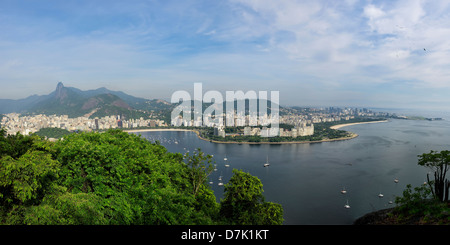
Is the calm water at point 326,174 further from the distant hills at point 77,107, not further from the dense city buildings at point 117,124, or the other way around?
the distant hills at point 77,107

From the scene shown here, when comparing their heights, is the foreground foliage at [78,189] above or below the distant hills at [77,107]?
below

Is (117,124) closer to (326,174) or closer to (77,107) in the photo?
(77,107)

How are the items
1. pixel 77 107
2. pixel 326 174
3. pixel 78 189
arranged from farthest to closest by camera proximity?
pixel 77 107, pixel 326 174, pixel 78 189

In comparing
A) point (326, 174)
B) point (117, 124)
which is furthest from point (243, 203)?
point (117, 124)

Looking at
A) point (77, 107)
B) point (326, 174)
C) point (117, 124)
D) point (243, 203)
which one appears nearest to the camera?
point (243, 203)

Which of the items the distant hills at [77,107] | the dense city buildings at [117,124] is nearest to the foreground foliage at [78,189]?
the dense city buildings at [117,124]
